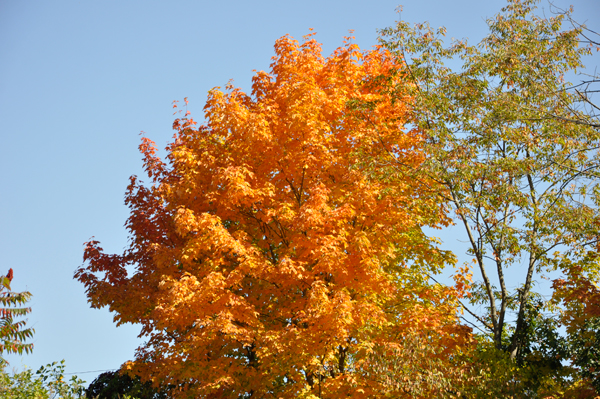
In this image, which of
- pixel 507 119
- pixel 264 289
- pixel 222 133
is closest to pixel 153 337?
pixel 264 289

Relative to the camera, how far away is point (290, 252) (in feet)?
45.3

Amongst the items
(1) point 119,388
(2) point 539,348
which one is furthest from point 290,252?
(1) point 119,388

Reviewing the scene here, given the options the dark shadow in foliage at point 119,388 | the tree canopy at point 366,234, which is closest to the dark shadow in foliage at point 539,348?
the tree canopy at point 366,234

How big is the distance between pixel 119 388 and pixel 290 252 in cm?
907

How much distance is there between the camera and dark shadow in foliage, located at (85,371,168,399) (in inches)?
663

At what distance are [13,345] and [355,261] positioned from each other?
309 inches

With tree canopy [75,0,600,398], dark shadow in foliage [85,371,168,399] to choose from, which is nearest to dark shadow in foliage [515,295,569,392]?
tree canopy [75,0,600,398]

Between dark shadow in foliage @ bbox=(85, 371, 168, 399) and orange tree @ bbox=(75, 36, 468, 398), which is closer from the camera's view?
orange tree @ bbox=(75, 36, 468, 398)

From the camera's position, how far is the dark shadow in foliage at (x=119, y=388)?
55.2 ft

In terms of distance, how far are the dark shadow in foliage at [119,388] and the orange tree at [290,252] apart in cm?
213

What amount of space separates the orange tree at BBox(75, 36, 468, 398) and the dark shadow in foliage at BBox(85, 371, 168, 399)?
84.1 inches

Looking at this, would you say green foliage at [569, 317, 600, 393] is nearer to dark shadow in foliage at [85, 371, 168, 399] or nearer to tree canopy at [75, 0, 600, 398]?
tree canopy at [75, 0, 600, 398]

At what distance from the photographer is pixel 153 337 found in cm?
1591

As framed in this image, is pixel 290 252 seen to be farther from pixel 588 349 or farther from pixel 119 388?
pixel 119 388
